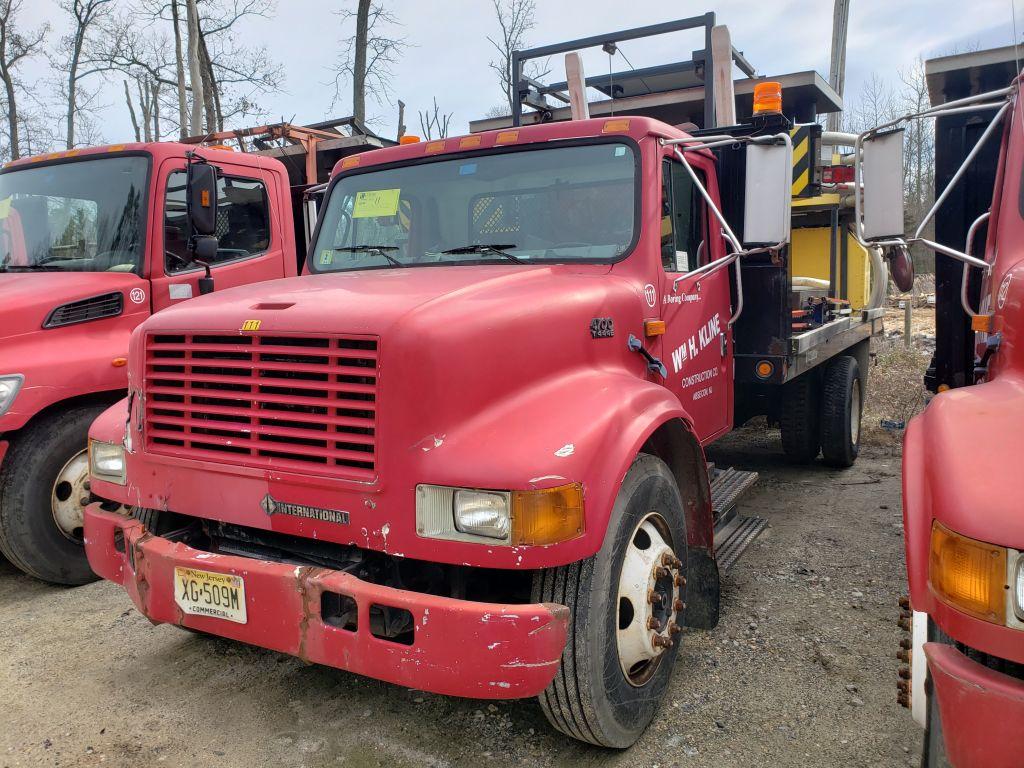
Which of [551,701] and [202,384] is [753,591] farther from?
[202,384]

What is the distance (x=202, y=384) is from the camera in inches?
111

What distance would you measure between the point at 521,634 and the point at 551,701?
0.45 meters

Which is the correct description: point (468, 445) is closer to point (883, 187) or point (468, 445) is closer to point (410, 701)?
point (410, 701)

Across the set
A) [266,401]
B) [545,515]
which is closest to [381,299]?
[266,401]

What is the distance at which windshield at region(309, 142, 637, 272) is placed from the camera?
3549 millimetres

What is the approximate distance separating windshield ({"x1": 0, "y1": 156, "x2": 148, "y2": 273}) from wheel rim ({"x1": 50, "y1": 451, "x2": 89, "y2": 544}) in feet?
4.02

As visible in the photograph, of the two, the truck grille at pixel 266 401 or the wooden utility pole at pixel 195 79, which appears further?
the wooden utility pole at pixel 195 79

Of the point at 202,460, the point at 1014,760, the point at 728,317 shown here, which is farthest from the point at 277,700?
the point at 728,317

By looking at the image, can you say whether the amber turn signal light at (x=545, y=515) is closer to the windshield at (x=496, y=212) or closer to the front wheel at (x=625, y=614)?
the front wheel at (x=625, y=614)

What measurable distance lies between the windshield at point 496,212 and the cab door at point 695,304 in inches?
11.0

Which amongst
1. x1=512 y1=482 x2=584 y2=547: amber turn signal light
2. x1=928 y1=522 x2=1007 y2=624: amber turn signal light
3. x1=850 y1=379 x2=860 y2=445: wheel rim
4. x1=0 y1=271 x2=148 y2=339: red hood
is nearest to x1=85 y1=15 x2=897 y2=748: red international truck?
x1=512 y1=482 x2=584 y2=547: amber turn signal light

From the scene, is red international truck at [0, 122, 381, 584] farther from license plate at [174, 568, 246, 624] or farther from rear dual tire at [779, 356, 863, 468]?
rear dual tire at [779, 356, 863, 468]

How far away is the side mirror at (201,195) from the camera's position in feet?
15.6

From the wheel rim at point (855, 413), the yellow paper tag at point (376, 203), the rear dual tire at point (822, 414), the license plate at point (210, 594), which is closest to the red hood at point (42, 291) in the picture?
the yellow paper tag at point (376, 203)
